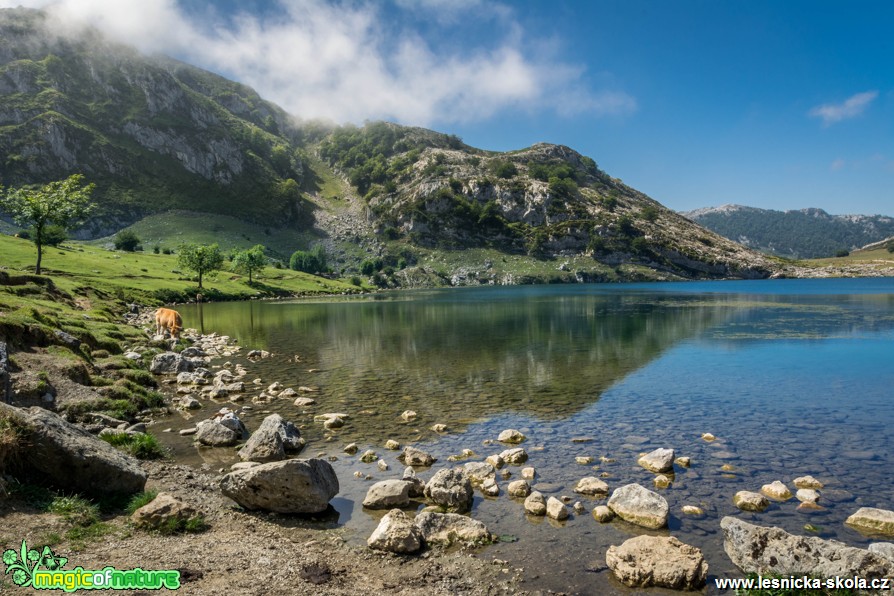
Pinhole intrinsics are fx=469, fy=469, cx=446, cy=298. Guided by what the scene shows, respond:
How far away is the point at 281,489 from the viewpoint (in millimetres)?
13445

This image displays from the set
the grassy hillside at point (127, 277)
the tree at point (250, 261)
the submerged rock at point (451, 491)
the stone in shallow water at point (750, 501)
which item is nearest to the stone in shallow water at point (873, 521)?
the stone in shallow water at point (750, 501)

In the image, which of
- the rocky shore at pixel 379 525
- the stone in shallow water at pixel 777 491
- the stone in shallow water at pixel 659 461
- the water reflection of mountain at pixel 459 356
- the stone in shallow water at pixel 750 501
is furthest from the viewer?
the water reflection of mountain at pixel 459 356

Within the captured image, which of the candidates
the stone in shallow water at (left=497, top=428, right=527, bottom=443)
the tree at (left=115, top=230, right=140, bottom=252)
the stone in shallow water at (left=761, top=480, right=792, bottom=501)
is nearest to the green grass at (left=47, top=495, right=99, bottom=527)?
the stone in shallow water at (left=497, top=428, right=527, bottom=443)

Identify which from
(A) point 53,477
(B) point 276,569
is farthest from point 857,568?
(A) point 53,477

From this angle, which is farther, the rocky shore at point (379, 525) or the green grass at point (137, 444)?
the green grass at point (137, 444)

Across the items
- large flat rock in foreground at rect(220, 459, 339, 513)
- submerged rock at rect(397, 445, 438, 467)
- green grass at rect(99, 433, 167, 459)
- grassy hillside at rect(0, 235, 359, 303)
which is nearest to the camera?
large flat rock in foreground at rect(220, 459, 339, 513)

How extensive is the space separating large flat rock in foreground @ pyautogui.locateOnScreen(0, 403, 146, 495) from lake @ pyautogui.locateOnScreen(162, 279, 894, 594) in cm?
568

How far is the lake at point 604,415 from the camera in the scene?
42.4ft

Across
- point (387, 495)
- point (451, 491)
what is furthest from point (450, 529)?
point (387, 495)

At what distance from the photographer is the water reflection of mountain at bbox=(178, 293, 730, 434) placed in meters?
27.0

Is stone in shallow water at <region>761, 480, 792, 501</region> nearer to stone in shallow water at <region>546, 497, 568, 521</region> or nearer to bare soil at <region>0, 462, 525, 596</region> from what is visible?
stone in shallow water at <region>546, 497, 568, 521</region>

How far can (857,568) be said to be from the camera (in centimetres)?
963

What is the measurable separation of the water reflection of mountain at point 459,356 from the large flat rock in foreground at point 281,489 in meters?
9.00

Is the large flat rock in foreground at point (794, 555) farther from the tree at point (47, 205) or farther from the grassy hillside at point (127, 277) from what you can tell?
the tree at point (47, 205)
